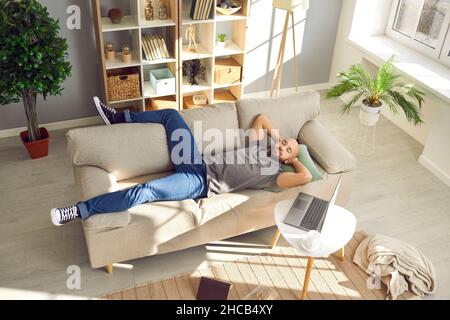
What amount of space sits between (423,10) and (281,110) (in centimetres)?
214

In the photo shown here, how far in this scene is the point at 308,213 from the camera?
2.98m

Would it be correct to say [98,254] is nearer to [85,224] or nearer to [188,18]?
[85,224]

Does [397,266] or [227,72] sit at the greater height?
[227,72]

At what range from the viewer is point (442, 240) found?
11.6ft

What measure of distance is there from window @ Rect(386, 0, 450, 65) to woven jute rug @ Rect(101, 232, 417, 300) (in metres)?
2.44

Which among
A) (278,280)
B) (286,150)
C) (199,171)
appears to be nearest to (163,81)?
(199,171)

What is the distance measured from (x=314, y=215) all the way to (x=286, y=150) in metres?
0.60

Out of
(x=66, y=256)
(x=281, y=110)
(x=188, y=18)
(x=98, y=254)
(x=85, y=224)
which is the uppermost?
(x=188, y=18)

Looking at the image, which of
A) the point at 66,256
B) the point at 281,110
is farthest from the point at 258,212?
Result: the point at 66,256

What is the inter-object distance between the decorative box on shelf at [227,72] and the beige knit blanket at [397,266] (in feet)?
7.17

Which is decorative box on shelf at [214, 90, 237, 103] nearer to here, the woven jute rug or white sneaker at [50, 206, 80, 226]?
the woven jute rug

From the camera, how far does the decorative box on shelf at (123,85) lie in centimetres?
422

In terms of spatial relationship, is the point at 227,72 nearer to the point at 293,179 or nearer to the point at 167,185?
the point at 293,179

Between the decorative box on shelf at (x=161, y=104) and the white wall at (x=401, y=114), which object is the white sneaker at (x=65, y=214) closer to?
the decorative box on shelf at (x=161, y=104)
